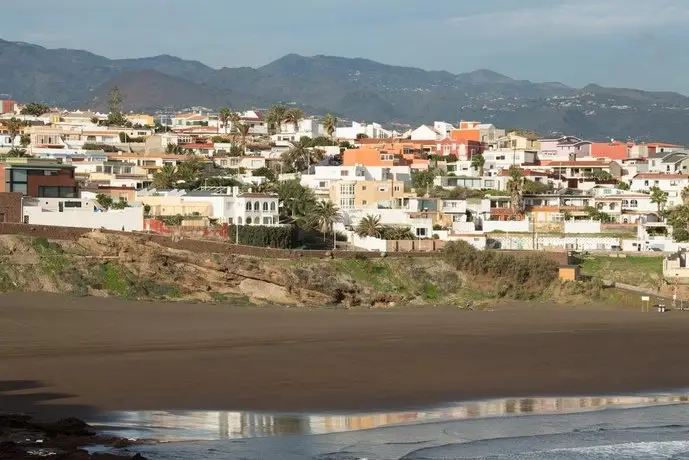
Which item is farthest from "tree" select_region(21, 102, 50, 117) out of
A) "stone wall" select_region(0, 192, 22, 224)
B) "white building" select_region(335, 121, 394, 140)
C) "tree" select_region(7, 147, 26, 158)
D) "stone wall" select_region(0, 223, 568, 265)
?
"stone wall" select_region(0, 223, 568, 265)

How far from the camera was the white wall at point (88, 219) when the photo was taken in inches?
1706

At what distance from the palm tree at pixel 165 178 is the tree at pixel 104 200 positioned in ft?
15.7

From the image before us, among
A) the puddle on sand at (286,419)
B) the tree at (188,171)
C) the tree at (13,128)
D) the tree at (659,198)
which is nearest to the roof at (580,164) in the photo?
the tree at (659,198)

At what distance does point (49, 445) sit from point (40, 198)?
30.5 metres

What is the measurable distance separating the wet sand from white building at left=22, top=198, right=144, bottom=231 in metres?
9.95

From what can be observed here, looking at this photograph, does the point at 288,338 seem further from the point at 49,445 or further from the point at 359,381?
the point at 49,445

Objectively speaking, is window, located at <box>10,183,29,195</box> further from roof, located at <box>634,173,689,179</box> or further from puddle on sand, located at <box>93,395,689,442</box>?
roof, located at <box>634,173,689,179</box>

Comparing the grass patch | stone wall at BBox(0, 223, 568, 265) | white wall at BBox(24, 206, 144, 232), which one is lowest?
the grass patch

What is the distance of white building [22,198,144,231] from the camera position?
43438mm

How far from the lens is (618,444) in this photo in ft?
→ 63.8

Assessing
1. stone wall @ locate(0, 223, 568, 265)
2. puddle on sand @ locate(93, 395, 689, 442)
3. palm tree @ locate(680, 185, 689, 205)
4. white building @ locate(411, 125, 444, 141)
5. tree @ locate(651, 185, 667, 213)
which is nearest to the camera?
puddle on sand @ locate(93, 395, 689, 442)

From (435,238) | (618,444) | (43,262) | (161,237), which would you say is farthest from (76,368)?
(435,238)

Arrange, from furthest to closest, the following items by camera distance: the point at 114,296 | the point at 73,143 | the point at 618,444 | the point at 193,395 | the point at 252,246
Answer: the point at 73,143 → the point at 252,246 → the point at 114,296 → the point at 193,395 → the point at 618,444

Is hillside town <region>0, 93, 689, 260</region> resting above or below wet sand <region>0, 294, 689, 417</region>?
above
